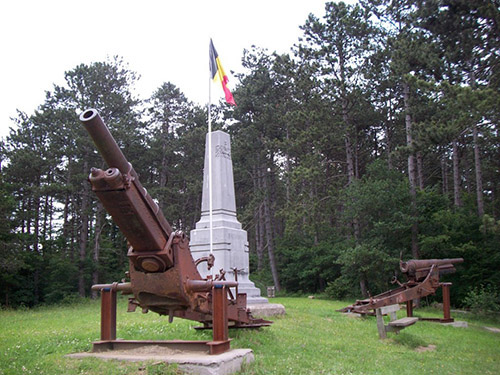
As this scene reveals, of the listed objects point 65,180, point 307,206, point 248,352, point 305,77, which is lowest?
point 248,352

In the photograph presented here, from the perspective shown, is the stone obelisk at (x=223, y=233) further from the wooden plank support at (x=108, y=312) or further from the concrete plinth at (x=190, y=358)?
the concrete plinth at (x=190, y=358)

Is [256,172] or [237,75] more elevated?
[237,75]

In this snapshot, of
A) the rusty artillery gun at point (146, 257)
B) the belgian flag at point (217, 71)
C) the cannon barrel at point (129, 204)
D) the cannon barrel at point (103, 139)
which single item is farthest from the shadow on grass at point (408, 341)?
the belgian flag at point (217, 71)

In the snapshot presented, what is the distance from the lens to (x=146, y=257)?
5.21 m

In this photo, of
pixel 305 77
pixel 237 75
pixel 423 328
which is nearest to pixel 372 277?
pixel 423 328

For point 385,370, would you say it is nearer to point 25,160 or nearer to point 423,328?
point 423,328

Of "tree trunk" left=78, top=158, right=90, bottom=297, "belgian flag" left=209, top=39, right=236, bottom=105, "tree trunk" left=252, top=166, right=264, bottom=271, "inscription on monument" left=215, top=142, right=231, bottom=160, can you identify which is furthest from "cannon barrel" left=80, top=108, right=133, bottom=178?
"tree trunk" left=252, top=166, right=264, bottom=271

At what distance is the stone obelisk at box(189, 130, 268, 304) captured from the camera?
11.4 meters

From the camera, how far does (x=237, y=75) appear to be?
31453 millimetres

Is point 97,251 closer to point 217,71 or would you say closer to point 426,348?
point 217,71

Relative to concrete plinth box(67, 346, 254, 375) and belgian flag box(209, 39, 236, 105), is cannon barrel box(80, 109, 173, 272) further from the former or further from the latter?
belgian flag box(209, 39, 236, 105)

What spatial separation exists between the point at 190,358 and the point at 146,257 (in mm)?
1197

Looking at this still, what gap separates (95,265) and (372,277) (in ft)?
49.7

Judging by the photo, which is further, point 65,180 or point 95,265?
point 65,180
